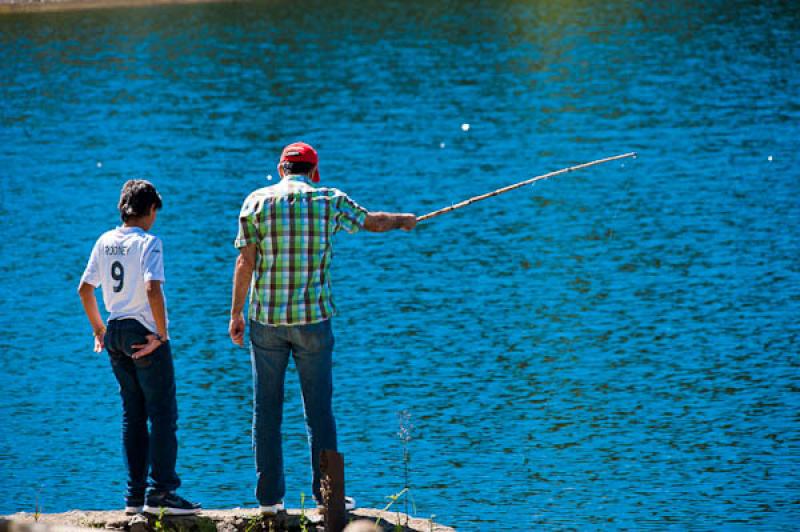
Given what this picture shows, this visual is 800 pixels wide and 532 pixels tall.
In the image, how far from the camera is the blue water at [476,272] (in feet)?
31.9

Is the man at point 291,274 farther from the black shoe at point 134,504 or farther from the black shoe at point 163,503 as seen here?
the black shoe at point 134,504

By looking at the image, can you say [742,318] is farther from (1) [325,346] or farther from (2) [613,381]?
(1) [325,346]

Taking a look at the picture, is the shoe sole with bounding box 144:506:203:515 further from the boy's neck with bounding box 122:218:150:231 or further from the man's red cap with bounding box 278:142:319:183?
the man's red cap with bounding box 278:142:319:183

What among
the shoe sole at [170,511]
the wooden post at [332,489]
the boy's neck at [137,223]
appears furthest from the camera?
the shoe sole at [170,511]

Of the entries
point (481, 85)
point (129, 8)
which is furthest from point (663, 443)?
point (129, 8)

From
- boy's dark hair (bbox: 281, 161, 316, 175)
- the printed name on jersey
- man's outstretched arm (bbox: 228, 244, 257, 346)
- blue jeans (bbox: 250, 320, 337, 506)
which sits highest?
boy's dark hair (bbox: 281, 161, 316, 175)

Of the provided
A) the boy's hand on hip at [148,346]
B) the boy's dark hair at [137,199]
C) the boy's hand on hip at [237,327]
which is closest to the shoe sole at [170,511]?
the boy's hand on hip at [148,346]

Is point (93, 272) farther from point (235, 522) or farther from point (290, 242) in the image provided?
point (235, 522)

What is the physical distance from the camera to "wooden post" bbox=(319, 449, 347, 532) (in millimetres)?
6406

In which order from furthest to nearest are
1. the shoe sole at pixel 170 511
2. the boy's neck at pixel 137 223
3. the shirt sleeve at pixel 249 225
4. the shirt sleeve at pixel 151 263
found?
the shoe sole at pixel 170 511 → the boy's neck at pixel 137 223 → the shirt sleeve at pixel 151 263 → the shirt sleeve at pixel 249 225

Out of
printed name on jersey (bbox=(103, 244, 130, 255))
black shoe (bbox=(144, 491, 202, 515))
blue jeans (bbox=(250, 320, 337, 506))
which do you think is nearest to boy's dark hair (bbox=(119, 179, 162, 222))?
printed name on jersey (bbox=(103, 244, 130, 255))

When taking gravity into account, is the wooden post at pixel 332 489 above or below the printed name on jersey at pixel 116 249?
below

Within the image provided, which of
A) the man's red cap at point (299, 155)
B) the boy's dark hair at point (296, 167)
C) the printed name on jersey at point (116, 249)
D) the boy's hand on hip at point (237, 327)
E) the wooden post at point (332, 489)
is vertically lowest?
the wooden post at point (332, 489)

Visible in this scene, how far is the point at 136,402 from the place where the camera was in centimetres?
693
